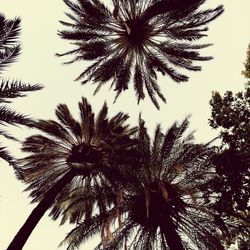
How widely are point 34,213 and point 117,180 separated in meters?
2.49

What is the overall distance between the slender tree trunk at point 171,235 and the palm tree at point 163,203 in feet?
0.16

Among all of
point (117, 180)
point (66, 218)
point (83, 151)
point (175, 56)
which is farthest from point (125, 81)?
point (66, 218)

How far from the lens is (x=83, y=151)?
497 inches

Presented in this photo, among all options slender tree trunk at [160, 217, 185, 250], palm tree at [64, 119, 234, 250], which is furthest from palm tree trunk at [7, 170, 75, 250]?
slender tree trunk at [160, 217, 185, 250]

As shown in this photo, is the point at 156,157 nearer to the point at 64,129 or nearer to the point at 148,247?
the point at 148,247

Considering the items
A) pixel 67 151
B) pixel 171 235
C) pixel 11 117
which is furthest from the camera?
pixel 67 151

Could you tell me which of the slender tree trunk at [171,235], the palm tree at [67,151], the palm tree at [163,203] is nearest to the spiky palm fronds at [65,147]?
the palm tree at [67,151]

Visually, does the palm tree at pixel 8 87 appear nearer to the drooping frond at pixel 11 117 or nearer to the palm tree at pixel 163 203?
the drooping frond at pixel 11 117

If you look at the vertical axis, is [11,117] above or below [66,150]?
below

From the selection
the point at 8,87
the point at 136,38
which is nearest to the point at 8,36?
the point at 8,87

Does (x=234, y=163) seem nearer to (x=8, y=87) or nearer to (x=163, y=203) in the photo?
(x=163, y=203)

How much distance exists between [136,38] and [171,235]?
6179 mm

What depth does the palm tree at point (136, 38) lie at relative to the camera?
11.9m

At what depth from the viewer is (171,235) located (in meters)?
9.99
